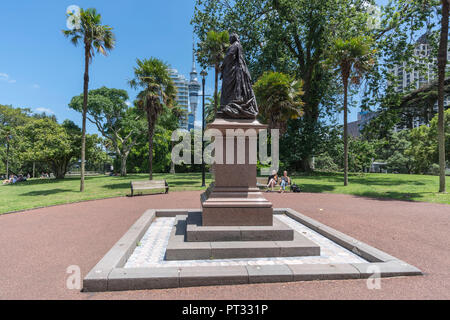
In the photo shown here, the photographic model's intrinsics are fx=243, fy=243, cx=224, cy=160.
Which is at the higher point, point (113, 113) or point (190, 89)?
point (190, 89)

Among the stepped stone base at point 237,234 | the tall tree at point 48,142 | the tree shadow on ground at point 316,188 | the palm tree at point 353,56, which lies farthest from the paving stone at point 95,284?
the tall tree at point 48,142

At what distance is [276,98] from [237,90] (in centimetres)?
1149

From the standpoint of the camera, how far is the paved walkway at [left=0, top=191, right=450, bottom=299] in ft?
10.7

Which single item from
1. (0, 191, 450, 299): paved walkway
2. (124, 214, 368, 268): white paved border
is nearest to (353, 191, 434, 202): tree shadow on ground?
(0, 191, 450, 299): paved walkway

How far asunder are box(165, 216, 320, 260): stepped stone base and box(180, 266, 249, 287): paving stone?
0.78 m

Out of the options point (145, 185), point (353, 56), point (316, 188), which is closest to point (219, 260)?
point (145, 185)

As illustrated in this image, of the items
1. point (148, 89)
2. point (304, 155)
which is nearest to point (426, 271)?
point (148, 89)

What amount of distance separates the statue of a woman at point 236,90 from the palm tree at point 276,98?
11040mm

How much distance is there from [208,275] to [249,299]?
0.67 m

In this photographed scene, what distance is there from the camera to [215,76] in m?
19.2

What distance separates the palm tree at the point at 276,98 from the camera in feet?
54.2

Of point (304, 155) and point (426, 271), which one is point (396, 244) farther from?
point (304, 155)

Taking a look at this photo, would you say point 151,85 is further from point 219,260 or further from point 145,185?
point 219,260

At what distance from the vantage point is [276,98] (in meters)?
16.5
